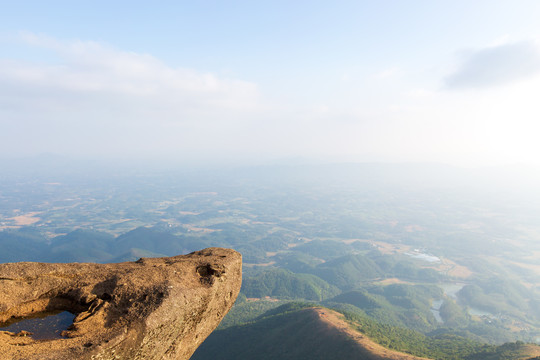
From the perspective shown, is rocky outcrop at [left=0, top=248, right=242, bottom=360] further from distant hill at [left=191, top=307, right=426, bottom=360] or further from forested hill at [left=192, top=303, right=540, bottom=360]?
distant hill at [left=191, top=307, right=426, bottom=360]

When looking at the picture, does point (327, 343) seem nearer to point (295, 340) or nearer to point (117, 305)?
point (295, 340)

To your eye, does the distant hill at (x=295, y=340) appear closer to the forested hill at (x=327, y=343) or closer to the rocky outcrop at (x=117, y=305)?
the forested hill at (x=327, y=343)

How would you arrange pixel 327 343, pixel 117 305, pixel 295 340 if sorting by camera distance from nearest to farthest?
pixel 117 305
pixel 327 343
pixel 295 340

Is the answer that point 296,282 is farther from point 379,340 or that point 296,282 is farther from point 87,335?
point 87,335

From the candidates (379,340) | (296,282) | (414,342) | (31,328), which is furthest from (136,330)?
(296,282)

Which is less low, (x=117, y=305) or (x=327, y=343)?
(x=117, y=305)

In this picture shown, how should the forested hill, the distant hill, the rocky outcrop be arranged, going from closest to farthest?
the rocky outcrop, the forested hill, the distant hill

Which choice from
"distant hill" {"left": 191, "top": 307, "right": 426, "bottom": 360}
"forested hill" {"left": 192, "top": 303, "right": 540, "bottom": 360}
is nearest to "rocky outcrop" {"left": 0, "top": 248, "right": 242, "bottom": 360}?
"forested hill" {"left": 192, "top": 303, "right": 540, "bottom": 360}

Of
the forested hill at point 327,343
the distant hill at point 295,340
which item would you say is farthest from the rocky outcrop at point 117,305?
the distant hill at point 295,340

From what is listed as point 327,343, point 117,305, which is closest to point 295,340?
point 327,343
